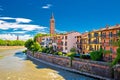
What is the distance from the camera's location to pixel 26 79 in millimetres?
38250

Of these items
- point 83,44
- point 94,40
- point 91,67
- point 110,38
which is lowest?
point 91,67

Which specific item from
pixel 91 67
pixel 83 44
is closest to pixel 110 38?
pixel 91 67

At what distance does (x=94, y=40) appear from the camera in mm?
55562

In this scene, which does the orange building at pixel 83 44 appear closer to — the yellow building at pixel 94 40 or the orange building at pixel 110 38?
the yellow building at pixel 94 40

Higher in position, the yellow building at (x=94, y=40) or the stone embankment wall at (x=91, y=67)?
the yellow building at (x=94, y=40)

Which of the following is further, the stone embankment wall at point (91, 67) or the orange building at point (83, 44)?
the orange building at point (83, 44)

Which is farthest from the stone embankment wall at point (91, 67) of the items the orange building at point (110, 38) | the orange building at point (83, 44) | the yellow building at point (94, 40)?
the orange building at point (83, 44)

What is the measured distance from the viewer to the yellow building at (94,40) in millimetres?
53003

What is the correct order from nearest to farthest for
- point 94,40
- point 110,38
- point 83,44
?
point 110,38, point 94,40, point 83,44

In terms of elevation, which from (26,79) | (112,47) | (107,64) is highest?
(112,47)

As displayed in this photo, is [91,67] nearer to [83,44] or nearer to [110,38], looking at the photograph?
[110,38]

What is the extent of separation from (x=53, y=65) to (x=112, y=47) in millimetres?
16866

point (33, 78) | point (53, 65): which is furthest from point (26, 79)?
point (53, 65)

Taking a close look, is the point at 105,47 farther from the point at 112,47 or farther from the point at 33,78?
the point at 33,78
